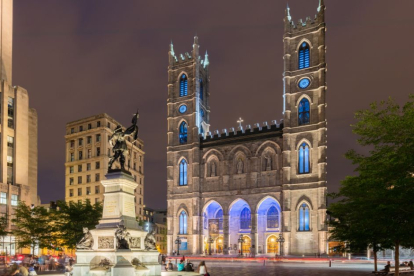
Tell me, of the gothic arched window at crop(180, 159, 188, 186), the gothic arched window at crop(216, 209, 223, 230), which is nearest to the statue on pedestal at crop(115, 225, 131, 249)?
the gothic arched window at crop(216, 209, 223, 230)

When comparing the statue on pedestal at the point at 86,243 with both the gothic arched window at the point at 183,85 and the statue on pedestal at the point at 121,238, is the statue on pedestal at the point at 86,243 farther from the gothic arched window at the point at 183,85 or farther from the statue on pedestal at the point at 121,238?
the gothic arched window at the point at 183,85

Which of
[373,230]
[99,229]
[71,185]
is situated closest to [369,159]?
[373,230]

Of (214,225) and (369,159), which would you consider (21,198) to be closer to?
(214,225)

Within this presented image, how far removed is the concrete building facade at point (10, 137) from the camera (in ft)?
186

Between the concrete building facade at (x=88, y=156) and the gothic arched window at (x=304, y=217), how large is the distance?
36.5 metres

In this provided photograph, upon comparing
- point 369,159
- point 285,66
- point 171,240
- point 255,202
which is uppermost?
point 285,66

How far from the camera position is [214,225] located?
7150cm

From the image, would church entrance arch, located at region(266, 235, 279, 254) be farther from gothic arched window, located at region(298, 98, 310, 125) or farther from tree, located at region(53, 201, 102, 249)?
tree, located at region(53, 201, 102, 249)

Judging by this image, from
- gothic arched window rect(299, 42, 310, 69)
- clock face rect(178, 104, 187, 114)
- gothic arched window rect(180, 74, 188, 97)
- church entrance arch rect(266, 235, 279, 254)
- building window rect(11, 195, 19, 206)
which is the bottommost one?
church entrance arch rect(266, 235, 279, 254)

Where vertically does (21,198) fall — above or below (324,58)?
below

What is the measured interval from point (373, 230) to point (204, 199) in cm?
5464

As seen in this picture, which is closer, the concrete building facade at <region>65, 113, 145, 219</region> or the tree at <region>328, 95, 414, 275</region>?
the tree at <region>328, 95, 414, 275</region>

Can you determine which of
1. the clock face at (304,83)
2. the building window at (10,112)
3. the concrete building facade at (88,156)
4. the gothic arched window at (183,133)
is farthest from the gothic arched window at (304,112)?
the building window at (10,112)

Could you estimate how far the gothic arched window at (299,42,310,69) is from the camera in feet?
222
